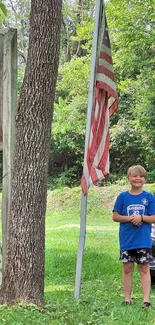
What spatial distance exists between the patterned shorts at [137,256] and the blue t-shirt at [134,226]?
0.06 meters

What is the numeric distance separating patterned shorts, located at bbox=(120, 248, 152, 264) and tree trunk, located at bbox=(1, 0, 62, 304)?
3.02 feet

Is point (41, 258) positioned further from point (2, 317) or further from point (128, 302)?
point (128, 302)

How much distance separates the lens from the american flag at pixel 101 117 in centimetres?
491

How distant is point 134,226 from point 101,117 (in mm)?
1182

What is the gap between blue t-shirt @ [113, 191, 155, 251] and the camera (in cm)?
482

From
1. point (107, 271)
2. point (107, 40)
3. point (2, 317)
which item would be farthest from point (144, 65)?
point (2, 317)

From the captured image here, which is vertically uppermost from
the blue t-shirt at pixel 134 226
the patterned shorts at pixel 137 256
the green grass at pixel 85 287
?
the blue t-shirt at pixel 134 226

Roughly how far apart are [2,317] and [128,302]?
5.07 ft

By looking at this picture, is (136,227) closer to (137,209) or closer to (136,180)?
(137,209)

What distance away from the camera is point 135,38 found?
14844 millimetres

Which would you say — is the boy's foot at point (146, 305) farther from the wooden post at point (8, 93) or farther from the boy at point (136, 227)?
the wooden post at point (8, 93)

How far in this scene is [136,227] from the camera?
4.82m

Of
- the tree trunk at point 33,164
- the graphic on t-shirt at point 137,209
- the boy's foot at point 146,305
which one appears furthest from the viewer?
the graphic on t-shirt at point 137,209

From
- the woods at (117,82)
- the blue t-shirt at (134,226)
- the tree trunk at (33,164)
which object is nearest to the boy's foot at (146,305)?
the blue t-shirt at (134,226)
